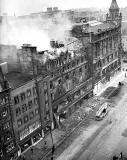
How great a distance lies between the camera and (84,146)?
201 ft

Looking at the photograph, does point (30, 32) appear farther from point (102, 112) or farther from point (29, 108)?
point (102, 112)

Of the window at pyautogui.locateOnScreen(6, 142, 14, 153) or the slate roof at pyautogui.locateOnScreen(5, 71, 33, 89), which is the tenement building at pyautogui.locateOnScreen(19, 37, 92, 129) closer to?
the slate roof at pyautogui.locateOnScreen(5, 71, 33, 89)

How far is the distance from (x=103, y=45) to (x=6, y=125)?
52410 mm

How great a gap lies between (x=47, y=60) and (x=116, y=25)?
2039 inches

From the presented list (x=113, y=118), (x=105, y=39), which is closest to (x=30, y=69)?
(x=113, y=118)

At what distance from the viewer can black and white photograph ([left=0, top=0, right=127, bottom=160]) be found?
57125mm

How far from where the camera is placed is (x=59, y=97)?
70812 mm

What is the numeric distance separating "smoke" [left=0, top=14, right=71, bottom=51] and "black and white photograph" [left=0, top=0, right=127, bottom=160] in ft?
0.47

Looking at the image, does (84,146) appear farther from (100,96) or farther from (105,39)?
(105,39)

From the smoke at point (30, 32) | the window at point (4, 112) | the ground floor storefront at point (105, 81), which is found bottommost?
the ground floor storefront at point (105, 81)

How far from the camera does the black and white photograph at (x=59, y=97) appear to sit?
57.1 m

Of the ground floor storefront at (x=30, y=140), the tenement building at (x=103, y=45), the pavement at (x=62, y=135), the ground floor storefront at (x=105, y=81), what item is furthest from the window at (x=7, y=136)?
the ground floor storefront at (x=105, y=81)

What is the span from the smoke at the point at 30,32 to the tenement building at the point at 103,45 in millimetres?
9044

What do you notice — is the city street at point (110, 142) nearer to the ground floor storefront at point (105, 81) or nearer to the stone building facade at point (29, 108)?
the stone building facade at point (29, 108)
